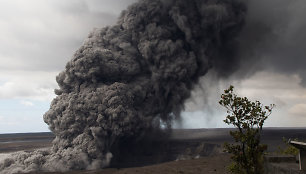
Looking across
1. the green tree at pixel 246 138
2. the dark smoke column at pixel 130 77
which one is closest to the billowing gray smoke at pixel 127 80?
the dark smoke column at pixel 130 77

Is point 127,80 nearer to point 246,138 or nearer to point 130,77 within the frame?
point 130,77

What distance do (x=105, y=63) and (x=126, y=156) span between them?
14397 mm

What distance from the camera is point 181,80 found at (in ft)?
150

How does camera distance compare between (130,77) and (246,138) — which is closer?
(246,138)

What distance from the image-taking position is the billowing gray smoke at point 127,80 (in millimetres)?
38656

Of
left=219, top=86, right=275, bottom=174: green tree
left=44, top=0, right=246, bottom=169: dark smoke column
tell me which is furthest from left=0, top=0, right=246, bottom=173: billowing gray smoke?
left=219, top=86, right=275, bottom=174: green tree

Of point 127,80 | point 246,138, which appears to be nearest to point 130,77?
point 127,80

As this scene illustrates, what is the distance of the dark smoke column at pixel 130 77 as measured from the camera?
129 feet

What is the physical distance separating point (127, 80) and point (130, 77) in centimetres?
65

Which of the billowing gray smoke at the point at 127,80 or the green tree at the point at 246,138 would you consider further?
the billowing gray smoke at the point at 127,80

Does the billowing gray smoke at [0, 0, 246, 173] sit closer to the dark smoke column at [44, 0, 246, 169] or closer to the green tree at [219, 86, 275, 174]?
the dark smoke column at [44, 0, 246, 169]

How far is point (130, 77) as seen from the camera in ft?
147

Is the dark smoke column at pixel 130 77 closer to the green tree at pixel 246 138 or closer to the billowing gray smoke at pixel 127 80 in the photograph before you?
the billowing gray smoke at pixel 127 80

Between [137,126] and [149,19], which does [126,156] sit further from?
[149,19]
